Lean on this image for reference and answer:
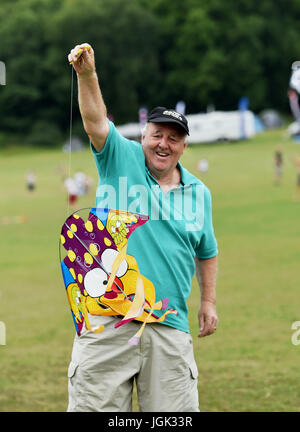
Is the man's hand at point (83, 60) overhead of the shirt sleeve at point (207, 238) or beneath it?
overhead

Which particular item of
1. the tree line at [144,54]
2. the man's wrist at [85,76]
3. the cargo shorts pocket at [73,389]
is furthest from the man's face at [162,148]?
the tree line at [144,54]

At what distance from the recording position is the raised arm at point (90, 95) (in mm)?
3408

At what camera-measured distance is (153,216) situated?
363 cm

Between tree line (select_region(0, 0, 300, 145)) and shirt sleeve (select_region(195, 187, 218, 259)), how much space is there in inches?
2227

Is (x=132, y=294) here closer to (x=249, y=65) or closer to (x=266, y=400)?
(x=266, y=400)

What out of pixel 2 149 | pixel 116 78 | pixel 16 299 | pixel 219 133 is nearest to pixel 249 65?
pixel 116 78

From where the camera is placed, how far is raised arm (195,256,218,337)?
13.1 feet

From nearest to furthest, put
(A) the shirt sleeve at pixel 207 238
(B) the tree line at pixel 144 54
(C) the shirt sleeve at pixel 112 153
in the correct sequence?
(C) the shirt sleeve at pixel 112 153
(A) the shirt sleeve at pixel 207 238
(B) the tree line at pixel 144 54

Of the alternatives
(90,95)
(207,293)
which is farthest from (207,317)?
(90,95)

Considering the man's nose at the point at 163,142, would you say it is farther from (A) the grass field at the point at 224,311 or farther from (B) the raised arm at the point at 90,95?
(A) the grass field at the point at 224,311

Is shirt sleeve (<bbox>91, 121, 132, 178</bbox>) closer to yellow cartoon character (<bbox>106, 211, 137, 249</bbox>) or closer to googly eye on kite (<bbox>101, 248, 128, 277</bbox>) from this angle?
yellow cartoon character (<bbox>106, 211, 137, 249</bbox>)

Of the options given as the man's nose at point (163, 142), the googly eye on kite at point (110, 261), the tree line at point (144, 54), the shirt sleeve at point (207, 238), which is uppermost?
the tree line at point (144, 54)

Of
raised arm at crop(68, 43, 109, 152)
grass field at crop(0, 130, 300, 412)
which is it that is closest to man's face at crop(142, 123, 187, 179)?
raised arm at crop(68, 43, 109, 152)

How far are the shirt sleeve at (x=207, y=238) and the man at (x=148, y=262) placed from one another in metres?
0.07
